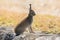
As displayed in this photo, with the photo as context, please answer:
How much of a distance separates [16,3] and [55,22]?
2.08 metres

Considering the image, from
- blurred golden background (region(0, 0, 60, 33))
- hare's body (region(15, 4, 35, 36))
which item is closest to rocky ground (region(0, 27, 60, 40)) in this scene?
hare's body (region(15, 4, 35, 36))

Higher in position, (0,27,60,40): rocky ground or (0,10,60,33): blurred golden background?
(0,27,60,40): rocky ground

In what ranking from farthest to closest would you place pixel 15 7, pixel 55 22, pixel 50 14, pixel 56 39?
pixel 15 7, pixel 50 14, pixel 55 22, pixel 56 39

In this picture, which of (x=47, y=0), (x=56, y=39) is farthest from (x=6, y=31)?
(x=47, y=0)

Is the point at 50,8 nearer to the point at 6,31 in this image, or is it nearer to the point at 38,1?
the point at 38,1

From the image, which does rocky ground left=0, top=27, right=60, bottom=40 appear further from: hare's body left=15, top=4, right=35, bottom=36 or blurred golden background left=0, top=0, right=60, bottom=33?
blurred golden background left=0, top=0, right=60, bottom=33

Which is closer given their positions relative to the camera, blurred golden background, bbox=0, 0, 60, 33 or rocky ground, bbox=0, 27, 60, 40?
rocky ground, bbox=0, 27, 60, 40

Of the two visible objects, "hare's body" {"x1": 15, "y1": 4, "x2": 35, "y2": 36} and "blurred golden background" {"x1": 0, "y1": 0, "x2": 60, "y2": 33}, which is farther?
"blurred golden background" {"x1": 0, "y1": 0, "x2": 60, "y2": 33}

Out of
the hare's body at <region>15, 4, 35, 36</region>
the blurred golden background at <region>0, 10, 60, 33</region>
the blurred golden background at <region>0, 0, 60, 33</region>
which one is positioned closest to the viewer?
the hare's body at <region>15, 4, 35, 36</region>

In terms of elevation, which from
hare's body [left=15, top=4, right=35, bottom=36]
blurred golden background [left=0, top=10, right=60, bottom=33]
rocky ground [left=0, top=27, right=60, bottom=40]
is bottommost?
blurred golden background [left=0, top=10, right=60, bottom=33]

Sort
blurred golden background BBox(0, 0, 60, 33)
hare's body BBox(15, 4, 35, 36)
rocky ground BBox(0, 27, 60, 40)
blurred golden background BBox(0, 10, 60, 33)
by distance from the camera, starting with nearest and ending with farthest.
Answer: rocky ground BBox(0, 27, 60, 40)
hare's body BBox(15, 4, 35, 36)
blurred golden background BBox(0, 10, 60, 33)
blurred golden background BBox(0, 0, 60, 33)

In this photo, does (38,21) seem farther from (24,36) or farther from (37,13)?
(24,36)

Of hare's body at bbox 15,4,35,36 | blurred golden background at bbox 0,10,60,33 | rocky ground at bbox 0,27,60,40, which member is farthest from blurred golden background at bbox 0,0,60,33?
rocky ground at bbox 0,27,60,40

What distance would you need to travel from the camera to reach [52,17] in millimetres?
8164
